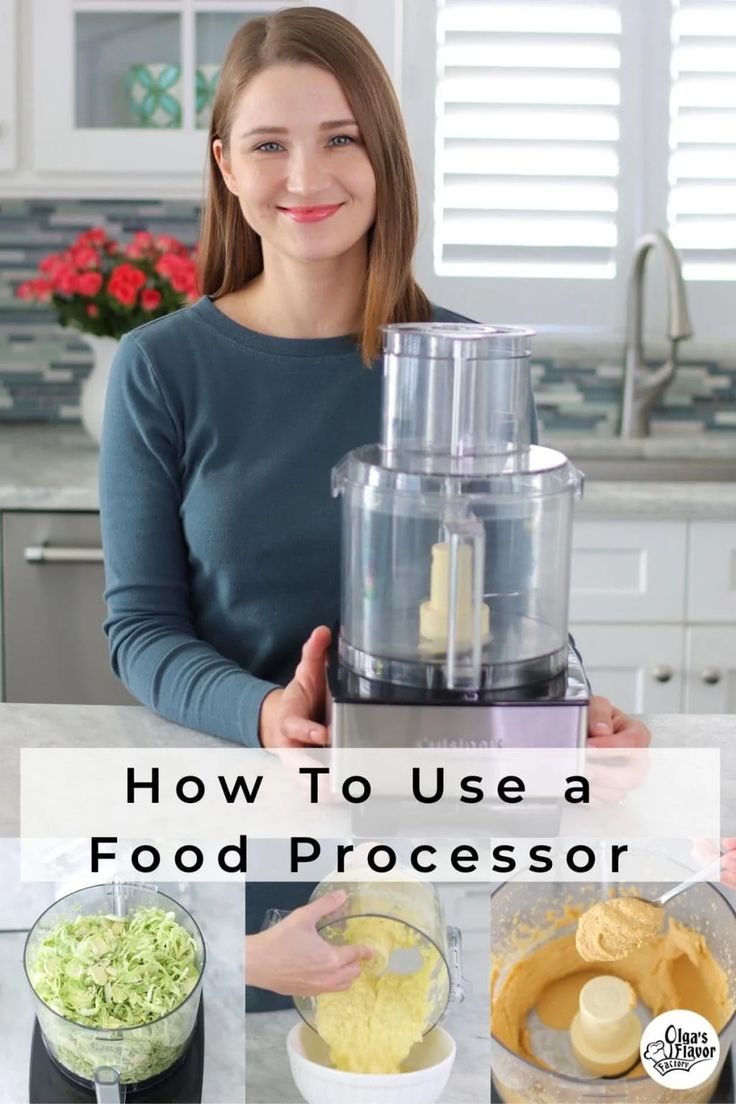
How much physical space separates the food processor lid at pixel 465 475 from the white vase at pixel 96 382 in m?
1.93

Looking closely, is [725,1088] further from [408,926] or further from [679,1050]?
[408,926]

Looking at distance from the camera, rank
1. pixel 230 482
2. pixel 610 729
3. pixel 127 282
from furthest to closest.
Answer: pixel 127 282 → pixel 230 482 → pixel 610 729

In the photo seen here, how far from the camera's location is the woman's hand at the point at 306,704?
3.39 feet

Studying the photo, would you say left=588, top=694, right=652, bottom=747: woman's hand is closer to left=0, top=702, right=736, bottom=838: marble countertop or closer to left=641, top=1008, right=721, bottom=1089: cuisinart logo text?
left=0, top=702, right=736, bottom=838: marble countertop

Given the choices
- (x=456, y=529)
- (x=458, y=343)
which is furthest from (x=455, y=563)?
(x=458, y=343)

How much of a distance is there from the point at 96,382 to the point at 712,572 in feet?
4.23

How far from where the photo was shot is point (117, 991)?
2.68 feet

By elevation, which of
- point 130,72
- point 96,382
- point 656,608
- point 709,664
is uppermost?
point 130,72

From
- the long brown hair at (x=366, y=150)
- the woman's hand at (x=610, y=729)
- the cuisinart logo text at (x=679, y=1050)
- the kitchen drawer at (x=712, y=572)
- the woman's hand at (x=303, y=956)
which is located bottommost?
the kitchen drawer at (x=712, y=572)

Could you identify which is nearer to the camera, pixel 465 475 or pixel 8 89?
pixel 465 475

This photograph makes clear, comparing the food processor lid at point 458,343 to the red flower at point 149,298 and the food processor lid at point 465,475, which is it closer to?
the food processor lid at point 465,475

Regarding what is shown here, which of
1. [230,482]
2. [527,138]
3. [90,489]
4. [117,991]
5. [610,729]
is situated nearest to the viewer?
[117,991]

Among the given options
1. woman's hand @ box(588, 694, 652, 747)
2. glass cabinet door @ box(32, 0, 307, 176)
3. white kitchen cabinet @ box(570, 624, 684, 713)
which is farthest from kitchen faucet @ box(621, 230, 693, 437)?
woman's hand @ box(588, 694, 652, 747)

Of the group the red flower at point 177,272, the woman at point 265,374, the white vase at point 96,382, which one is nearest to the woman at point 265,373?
the woman at point 265,374
